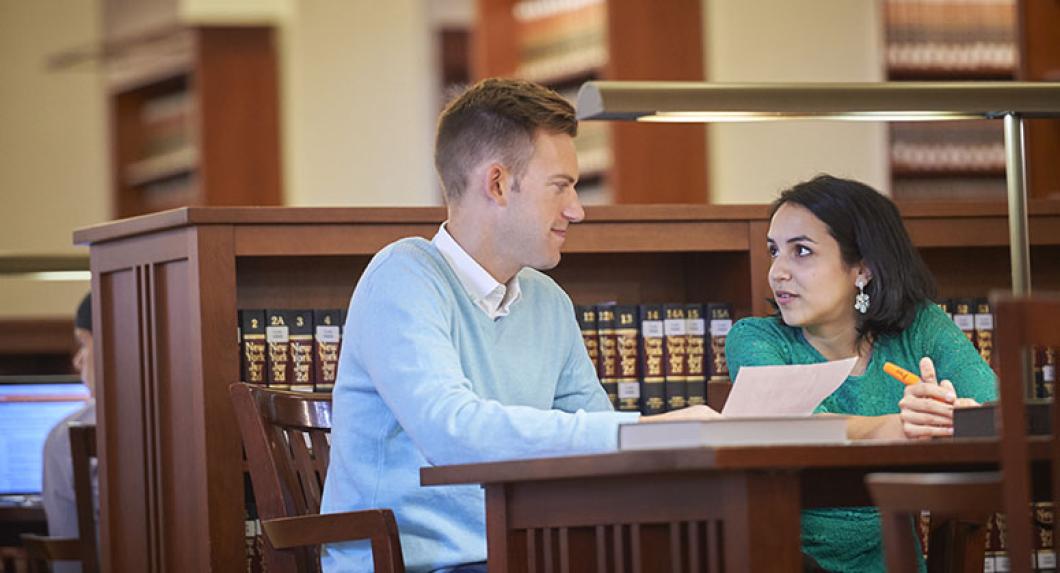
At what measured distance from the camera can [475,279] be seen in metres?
2.69

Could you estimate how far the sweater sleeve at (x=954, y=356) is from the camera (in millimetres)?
2932

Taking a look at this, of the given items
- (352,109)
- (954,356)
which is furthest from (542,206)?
(352,109)

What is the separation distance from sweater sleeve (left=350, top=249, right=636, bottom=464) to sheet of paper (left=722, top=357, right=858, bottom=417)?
0.15 meters

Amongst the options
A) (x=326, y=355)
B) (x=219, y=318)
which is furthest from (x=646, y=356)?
(x=219, y=318)

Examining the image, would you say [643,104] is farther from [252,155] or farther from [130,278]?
[252,155]

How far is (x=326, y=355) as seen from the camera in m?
3.53

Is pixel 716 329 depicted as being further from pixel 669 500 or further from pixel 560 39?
pixel 560 39

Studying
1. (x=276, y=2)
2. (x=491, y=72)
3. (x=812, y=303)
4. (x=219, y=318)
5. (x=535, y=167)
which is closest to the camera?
(x=535, y=167)

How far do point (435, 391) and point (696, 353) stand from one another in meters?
1.46

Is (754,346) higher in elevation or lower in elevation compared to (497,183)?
lower

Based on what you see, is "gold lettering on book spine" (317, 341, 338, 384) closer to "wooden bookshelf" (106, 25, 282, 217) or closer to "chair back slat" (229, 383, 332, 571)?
"chair back slat" (229, 383, 332, 571)

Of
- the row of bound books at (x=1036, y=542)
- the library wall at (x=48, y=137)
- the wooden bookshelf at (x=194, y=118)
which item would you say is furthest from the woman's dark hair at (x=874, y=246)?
the library wall at (x=48, y=137)

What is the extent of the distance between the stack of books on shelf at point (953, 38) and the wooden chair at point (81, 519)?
4.06 metres

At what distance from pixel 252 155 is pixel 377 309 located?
6.51 m
